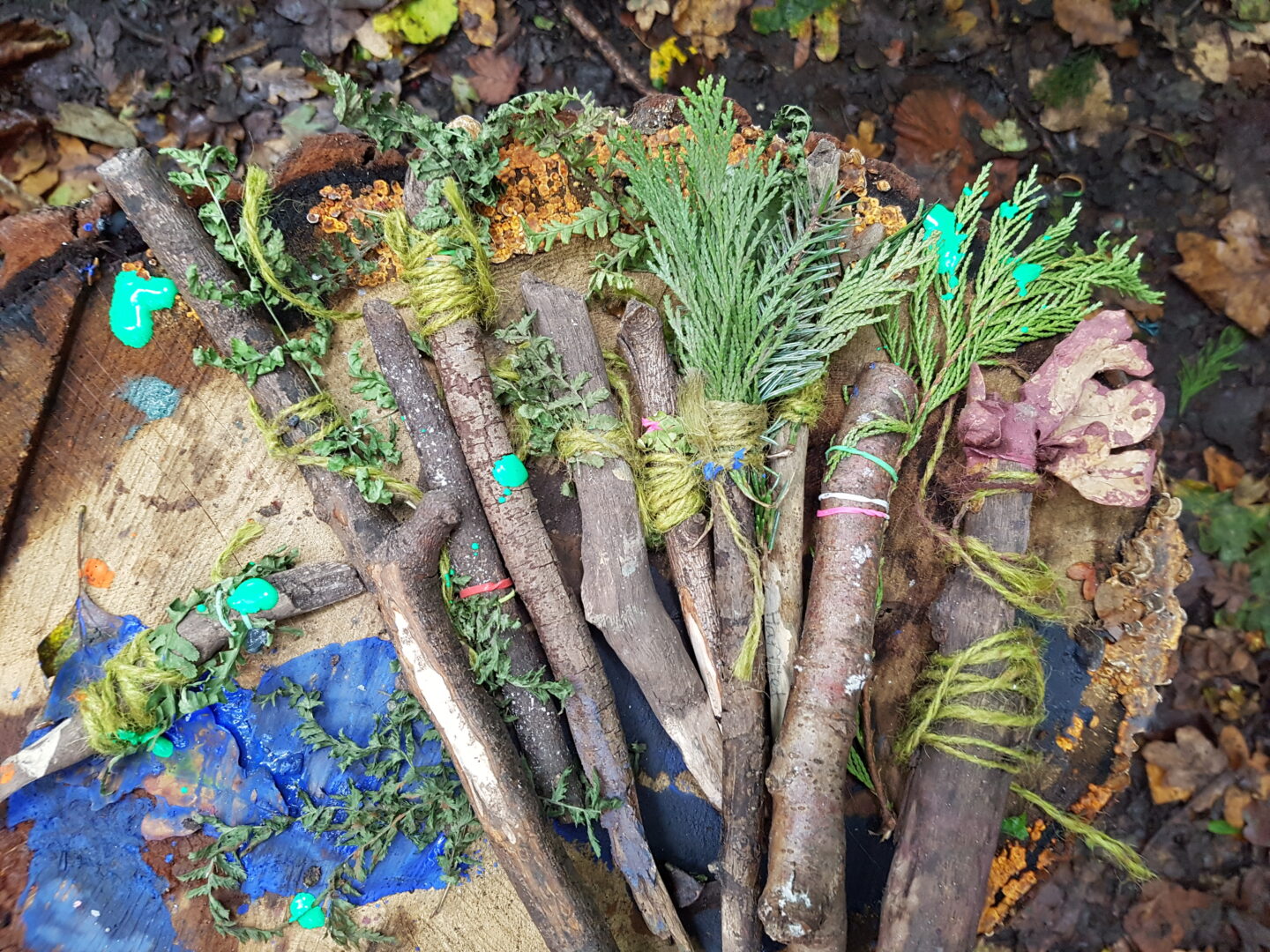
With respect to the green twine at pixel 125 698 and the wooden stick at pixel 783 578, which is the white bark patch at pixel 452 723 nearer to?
the green twine at pixel 125 698

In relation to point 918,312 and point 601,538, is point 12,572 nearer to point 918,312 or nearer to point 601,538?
point 601,538

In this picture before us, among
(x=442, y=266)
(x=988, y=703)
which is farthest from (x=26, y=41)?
(x=988, y=703)

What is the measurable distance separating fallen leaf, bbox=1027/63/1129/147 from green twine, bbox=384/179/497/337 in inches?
118

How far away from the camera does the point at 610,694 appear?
2125mm

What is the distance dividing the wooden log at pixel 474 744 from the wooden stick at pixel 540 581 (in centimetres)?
18

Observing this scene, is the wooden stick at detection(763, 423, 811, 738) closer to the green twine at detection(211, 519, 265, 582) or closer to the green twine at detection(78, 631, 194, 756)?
the green twine at detection(211, 519, 265, 582)

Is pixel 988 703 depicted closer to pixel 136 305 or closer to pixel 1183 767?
pixel 1183 767

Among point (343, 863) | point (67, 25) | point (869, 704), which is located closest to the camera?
point (343, 863)

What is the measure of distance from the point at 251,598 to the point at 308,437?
438 mm

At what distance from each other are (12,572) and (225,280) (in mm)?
918

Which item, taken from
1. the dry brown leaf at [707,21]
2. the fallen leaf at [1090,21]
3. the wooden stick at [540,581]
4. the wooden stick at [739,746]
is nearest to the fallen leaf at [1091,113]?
the fallen leaf at [1090,21]

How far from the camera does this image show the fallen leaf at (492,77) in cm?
336

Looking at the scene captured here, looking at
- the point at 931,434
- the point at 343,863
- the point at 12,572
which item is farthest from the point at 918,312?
the point at 12,572

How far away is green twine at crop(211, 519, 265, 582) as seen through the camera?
1993 millimetres
